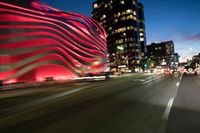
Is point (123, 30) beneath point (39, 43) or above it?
above

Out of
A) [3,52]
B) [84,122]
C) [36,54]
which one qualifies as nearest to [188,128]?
[84,122]

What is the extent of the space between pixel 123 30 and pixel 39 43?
99613mm

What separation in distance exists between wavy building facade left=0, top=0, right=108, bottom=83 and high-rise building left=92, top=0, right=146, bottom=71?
2346 inches

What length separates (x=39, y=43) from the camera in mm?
65500

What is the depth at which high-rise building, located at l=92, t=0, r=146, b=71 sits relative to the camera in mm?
153875

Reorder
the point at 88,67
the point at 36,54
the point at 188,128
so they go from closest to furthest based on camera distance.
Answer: the point at 188,128, the point at 36,54, the point at 88,67

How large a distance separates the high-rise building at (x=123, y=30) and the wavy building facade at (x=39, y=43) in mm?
59579

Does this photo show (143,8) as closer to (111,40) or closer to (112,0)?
(112,0)

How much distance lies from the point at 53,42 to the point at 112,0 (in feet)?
359

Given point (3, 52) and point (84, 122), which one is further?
point (3, 52)

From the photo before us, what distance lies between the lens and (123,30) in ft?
519

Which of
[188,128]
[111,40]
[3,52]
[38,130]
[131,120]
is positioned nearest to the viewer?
[188,128]

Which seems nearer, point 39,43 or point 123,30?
point 39,43

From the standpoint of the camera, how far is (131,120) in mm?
8586
